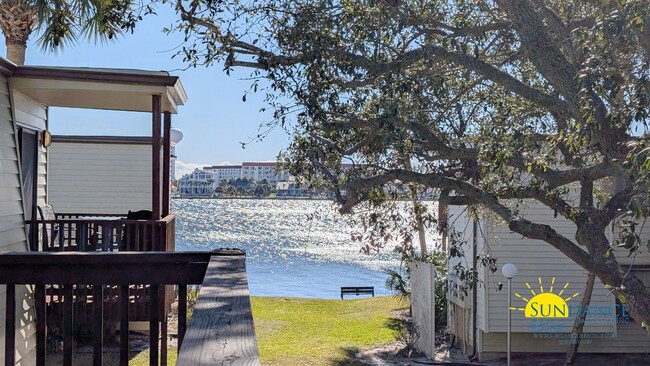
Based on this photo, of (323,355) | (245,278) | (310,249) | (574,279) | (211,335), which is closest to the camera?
(211,335)

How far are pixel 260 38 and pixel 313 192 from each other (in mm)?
2360

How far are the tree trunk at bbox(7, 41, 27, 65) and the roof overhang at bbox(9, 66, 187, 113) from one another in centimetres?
375

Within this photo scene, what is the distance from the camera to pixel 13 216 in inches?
281

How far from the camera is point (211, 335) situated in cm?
179

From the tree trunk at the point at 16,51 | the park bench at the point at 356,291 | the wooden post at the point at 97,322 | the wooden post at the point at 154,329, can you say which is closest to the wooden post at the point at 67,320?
the wooden post at the point at 97,322

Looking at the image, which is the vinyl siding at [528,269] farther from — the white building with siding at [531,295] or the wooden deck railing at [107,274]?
the wooden deck railing at [107,274]

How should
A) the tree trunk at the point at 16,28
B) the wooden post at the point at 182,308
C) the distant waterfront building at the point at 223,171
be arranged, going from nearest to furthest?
the wooden post at the point at 182,308, the tree trunk at the point at 16,28, the distant waterfront building at the point at 223,171

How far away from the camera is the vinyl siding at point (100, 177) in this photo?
14148 millimetres

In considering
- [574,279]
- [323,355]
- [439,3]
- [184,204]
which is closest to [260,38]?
[439,3]

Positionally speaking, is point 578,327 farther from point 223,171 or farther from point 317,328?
point 223,171

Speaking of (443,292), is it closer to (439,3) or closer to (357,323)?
(357,323)

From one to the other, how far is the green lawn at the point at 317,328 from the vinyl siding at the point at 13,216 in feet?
13.3

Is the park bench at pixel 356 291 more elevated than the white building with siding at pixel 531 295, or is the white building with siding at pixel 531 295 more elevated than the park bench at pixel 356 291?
the white building with siding at pixel 531 295

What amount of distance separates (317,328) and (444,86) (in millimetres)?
8511
